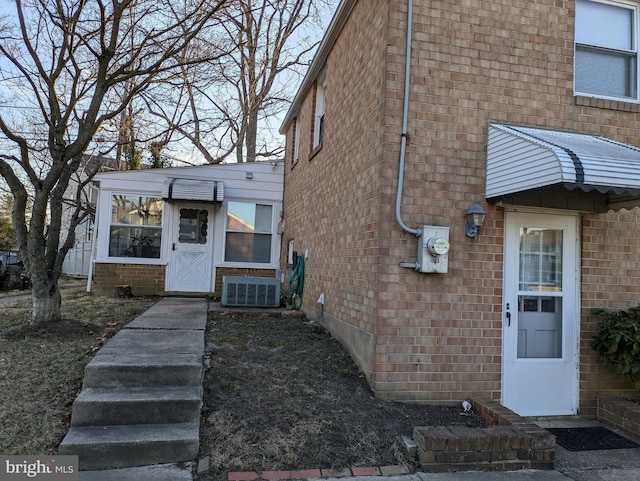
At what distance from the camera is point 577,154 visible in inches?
145

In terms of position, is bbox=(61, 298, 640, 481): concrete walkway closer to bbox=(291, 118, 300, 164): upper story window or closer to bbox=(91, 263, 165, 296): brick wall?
bbox=(91, 263, 165, 296): brick wall

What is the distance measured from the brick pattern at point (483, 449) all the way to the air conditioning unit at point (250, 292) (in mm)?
5063

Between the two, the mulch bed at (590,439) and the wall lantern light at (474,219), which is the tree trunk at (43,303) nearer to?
the wall lantern light at (474,219)

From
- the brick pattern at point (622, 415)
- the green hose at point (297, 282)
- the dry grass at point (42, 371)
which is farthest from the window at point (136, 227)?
the brick pattern at point (622, 415)

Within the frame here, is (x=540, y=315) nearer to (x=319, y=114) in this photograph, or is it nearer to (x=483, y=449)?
(x=483, y=449)

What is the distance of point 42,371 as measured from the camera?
14.3 ft

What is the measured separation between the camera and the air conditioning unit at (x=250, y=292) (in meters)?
8.16

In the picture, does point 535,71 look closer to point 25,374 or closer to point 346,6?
point 346,6

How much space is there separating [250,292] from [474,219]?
16.1 ft

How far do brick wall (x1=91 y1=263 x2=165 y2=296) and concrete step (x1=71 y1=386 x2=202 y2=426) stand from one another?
21.5 feet

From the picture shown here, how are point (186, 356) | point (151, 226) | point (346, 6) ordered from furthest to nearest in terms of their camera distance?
point (151, 226)
point (346, 6)
point (186, 356)

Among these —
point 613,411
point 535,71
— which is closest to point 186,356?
point 613,411

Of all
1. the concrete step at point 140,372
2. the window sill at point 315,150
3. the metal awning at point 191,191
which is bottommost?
the concrete step at point 140,372

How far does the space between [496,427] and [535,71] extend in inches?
140
